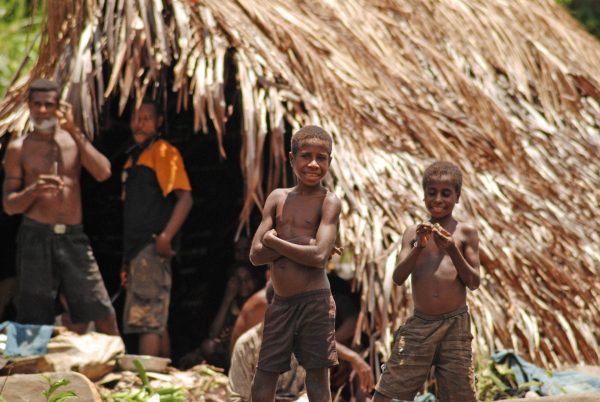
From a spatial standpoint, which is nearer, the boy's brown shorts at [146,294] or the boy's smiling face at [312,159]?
the boy's smiling face at [312,159]

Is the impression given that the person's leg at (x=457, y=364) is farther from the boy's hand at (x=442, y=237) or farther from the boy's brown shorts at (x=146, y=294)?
the boy's brown shorts at (x=146, y=294)

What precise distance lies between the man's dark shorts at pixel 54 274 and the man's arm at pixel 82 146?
1.11 ft

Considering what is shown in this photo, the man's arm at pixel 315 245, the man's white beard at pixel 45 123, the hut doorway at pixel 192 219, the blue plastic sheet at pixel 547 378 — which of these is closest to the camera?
the man's arm at pixel 315 245

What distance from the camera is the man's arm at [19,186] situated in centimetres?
613

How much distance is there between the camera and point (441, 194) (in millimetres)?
4746

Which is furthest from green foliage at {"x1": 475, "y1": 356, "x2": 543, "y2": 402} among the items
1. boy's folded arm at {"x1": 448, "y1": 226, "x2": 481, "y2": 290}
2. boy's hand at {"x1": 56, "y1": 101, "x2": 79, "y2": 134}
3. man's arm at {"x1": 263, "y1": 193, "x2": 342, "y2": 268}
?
boy's hand at {"x1": 56, "y1": 101, "x2": 79, "y2": 134}

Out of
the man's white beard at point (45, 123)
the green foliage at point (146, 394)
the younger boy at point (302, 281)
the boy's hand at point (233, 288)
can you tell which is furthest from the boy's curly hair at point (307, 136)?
the boy's hand at point (233, 288)

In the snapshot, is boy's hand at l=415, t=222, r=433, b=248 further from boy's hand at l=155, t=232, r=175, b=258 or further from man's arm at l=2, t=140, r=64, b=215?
boy's hand at l=155, t=232, r=175, b=258

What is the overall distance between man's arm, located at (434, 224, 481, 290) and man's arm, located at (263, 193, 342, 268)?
431 millimetres

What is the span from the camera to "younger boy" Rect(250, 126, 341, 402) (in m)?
4.55

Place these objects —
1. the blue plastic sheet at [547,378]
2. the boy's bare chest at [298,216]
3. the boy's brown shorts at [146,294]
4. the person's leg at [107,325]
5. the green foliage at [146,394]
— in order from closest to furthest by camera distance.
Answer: the boy's bare chest at [298,216], the green foliage at [146,394], the blue plastic sheet at [547,378], the person's leg at [107,325], the boy's brown shorts at [146,294]

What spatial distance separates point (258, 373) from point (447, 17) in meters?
5.00

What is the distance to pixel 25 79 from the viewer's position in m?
7.33

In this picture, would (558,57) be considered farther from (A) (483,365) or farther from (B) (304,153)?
(B) (304,153)
